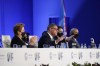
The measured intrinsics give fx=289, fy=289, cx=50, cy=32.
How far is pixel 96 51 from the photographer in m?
4.61

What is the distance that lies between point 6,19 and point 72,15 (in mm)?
1919

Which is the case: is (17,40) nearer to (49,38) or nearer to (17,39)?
(17,39)

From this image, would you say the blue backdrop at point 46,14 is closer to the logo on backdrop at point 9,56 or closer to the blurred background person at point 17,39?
the blurred background person at point 17,39

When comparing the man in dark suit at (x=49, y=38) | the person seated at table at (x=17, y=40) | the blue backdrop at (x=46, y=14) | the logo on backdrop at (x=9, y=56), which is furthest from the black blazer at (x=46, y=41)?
the blue backdrop at (x=46, y=14)

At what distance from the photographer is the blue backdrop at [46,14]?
742cm

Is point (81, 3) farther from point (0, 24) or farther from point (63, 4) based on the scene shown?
point (0, 24)

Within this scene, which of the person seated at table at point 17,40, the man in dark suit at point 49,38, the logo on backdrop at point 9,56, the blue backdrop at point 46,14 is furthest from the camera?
the blue backdrop at point 46,14

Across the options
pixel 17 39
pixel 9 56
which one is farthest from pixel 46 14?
pixel 9 56

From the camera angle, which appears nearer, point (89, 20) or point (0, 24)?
point (89, 20)

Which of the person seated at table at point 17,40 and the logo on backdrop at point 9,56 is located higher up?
the person seated at table at point 17,40

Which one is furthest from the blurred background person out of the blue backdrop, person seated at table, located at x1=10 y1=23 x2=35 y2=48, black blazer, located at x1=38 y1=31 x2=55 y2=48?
the blue backdrop

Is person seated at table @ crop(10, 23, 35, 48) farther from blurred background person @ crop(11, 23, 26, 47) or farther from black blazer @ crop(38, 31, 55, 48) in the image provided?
black blazer @ crop(38, 31, 55, 48)

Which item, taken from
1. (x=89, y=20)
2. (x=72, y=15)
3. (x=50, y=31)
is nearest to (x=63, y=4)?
(x=72, y=15)

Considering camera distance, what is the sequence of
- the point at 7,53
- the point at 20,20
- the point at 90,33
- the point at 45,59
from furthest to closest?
the point at 20,20
the point at 90,33
the point at 45,59
the point at 7,53
